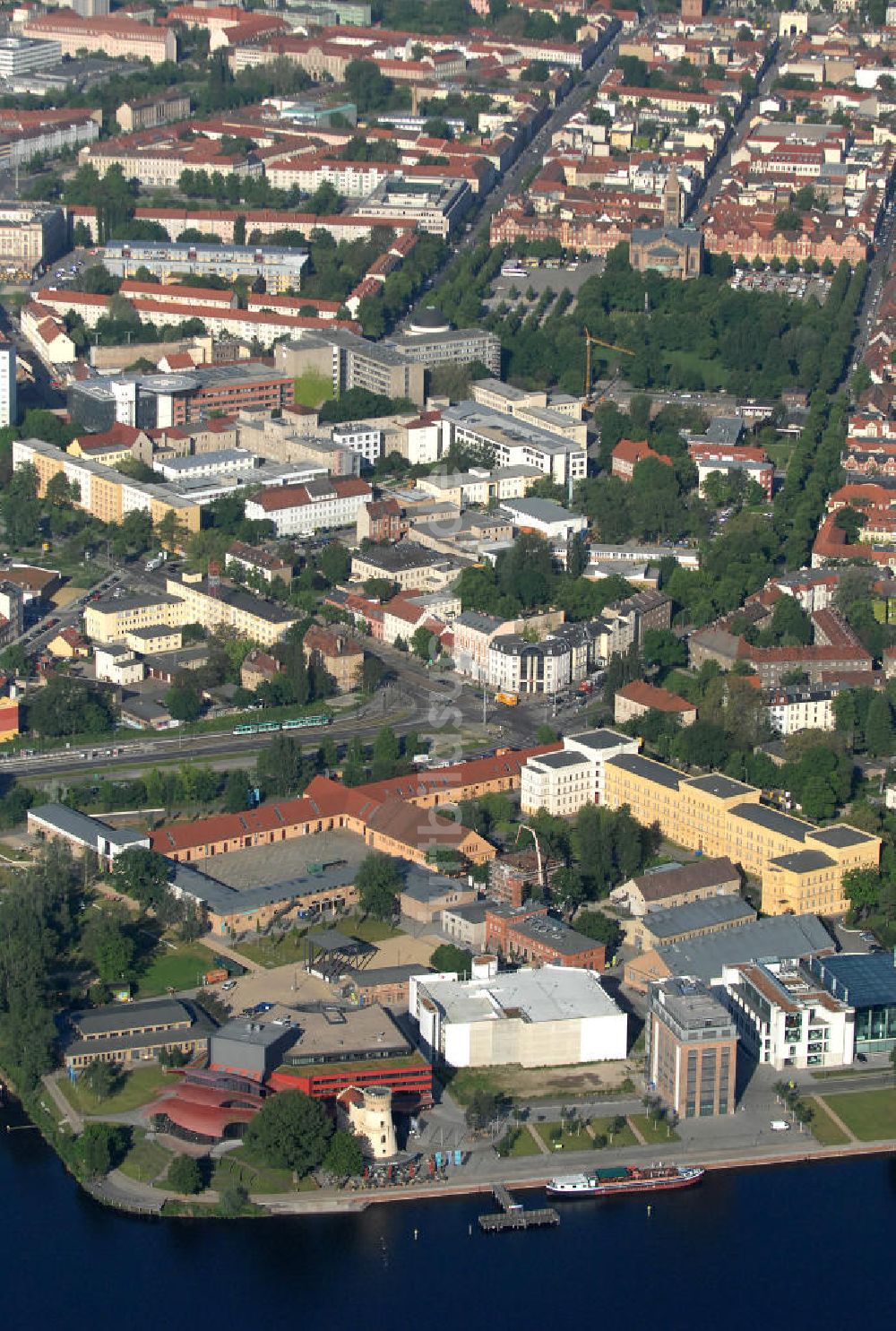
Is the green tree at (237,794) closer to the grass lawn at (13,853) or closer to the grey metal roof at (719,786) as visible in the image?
the grass lawn at (13,853)

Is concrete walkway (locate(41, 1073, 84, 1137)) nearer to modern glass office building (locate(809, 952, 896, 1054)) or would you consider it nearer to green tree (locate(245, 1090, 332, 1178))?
green tree (locate(245, 1090, 332, 1178))

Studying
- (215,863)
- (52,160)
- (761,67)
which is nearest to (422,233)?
(52,160)

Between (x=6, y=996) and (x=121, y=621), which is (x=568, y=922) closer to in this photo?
(x=6, y=996)

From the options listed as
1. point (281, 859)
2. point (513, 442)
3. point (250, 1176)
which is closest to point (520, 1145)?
point (250, 1176)

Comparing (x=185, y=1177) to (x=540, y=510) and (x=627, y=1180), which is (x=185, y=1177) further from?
(x=540, y=510)

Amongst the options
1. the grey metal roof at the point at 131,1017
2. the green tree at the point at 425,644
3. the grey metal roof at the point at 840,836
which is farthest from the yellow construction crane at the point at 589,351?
the grey metal roof at the point at 131,1017

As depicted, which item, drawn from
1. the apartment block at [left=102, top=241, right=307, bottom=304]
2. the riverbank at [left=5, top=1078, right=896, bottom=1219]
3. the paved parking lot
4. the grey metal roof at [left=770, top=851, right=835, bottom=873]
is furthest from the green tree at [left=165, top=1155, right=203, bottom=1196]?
the apartment block at [left=102, top=241, right=307, bottom=304]

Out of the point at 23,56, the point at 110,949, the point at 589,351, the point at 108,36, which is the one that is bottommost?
the point at 110,949
